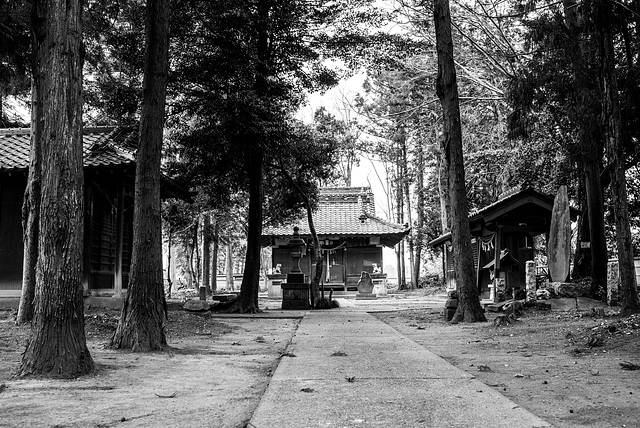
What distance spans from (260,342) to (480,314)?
513cm

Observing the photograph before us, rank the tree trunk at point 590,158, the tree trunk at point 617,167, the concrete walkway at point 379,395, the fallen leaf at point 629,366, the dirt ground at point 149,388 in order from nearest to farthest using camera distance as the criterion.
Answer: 1. the concrete walkway at point 379,395
2. the dirt ground at point 149,388
3. the fallen leaf at point 629,366
4. the tree trunk at point 617,167
5. the tree trunk at point 590,158

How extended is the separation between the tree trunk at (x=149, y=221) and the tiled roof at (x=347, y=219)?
82.6 ft

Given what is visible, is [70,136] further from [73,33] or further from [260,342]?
[260,342]

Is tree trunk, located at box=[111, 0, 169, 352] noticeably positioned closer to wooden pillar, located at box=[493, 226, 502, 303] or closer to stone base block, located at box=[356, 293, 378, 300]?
wooden pillar, located at box=[493, 226, 502, 303]

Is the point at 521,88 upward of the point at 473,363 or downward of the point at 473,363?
upward

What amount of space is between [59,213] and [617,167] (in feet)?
30.0

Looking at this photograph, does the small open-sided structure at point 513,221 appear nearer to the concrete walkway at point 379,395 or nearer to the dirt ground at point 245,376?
the dirt ground at point 245,376

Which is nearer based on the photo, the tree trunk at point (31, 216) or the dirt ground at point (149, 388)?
the dirt ground at point (149, 388)

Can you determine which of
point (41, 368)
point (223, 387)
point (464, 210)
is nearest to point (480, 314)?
point (464, 210)

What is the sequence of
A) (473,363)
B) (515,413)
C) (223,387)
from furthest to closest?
(473,363), (223,387), (515,413)

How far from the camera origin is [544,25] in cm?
1370

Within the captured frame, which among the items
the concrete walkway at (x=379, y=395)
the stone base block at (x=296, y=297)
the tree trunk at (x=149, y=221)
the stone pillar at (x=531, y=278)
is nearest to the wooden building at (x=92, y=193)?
the tree trunk at (x=149, y=221)

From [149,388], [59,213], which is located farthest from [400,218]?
[149,388]

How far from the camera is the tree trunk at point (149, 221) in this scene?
8023 mm
